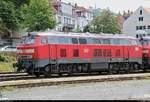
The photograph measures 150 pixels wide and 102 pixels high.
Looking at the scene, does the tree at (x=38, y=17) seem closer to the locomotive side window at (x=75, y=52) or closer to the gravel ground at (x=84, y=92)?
the locomotive side window at (x=75, y=52)

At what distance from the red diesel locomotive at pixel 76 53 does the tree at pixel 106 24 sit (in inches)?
2476

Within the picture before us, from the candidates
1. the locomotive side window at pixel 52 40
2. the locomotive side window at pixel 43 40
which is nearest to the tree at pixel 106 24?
the locomotive side window at pixel 52 40

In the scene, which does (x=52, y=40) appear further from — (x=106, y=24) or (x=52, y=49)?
(x=106, y=24)

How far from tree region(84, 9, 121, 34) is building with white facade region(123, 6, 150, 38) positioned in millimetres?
21091

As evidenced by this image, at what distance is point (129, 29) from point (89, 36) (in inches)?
3867

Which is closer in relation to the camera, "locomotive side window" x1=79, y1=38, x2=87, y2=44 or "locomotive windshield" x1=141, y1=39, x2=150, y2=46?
"locomotive side window" x1=79, y1=38, x2=87, y2=44

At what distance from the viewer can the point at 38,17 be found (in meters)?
76.2

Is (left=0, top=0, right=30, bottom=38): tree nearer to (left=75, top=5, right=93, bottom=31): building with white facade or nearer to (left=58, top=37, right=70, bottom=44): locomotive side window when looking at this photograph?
(left=75, top=5, right=93, bottom=31): building with white facade

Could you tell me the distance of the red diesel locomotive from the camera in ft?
95.5

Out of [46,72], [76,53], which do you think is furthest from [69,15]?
[46,72]

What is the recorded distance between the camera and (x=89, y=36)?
106ft

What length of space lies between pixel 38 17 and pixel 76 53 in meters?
45.5

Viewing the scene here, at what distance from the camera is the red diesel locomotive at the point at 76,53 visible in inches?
1146

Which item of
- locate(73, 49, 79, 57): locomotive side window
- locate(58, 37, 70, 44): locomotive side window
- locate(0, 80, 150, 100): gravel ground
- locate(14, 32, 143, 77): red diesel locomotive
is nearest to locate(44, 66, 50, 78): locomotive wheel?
locate(14, 32, 143, 77): red diesel locomotive
